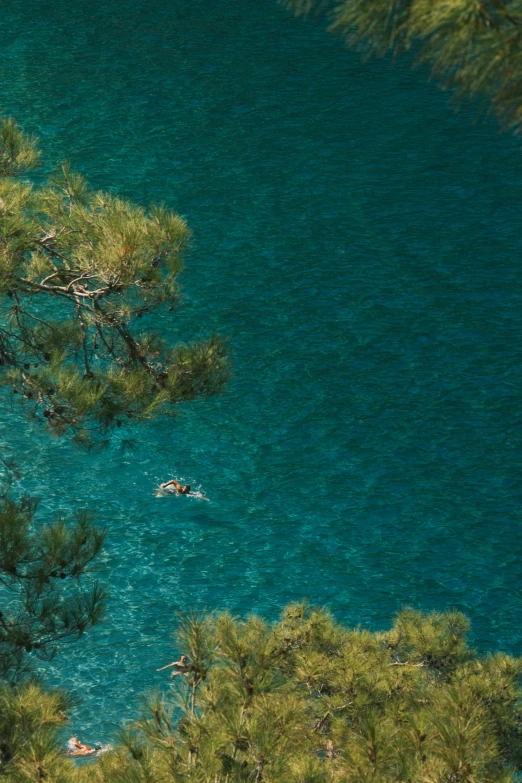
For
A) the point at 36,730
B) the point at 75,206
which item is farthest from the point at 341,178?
the point at 36,730

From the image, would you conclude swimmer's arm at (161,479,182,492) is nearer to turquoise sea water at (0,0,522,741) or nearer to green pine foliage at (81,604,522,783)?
turquoise sea water at (0,0,522,741)

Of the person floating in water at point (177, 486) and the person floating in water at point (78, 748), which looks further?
the person floating in water at point (177, 486)

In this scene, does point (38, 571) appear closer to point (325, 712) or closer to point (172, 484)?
point (325, 712)

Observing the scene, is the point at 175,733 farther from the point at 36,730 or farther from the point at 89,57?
the point at 89,57

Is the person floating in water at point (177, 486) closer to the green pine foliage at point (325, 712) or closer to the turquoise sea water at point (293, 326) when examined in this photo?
the turquoise sea water at point (293, 326)

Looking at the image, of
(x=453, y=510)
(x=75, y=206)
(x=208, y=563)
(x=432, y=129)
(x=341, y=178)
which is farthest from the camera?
(x=432, y=129)

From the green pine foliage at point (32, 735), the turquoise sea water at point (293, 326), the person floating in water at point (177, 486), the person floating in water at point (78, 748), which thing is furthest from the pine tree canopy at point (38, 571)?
the person floating in water at point (177, 486)

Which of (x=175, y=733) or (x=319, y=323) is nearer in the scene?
(x=175, y=733)
